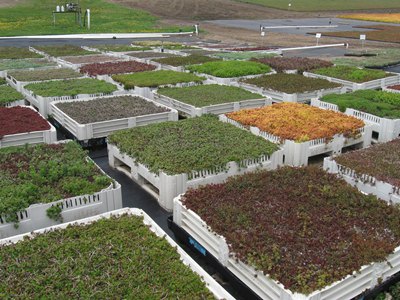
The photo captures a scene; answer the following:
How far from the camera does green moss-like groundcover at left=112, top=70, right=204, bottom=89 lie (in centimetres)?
1496

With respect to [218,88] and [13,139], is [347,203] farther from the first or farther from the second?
[218,88]

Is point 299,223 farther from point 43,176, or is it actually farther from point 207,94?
point 207,94

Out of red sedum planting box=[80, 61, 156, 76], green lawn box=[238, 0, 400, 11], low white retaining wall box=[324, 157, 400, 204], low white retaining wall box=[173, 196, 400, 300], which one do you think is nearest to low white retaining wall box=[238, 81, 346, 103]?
red sedum planting box=[80, 61, 156, 76]

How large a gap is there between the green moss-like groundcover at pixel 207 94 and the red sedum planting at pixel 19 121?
13.3 ft

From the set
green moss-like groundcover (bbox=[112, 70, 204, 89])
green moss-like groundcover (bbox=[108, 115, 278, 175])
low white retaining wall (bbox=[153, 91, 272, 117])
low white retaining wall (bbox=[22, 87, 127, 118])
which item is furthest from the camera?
green moss-like groundcover (bbox=[112, 70, 204, 89])

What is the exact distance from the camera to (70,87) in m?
14.4

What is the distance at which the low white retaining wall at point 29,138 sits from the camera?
10.1 metres

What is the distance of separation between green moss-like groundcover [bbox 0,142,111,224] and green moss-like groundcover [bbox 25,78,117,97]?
4.62 meters

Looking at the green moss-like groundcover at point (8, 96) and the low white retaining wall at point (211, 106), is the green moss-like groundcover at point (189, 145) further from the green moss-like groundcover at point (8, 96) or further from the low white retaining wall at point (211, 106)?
the green moss-like groundcover at point (8, 96)

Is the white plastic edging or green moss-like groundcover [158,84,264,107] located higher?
green moss-like groundcover [158,84,264,107]

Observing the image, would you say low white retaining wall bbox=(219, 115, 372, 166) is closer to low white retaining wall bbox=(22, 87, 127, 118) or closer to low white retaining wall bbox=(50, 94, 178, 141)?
low white retaining wall bbox=(50, 94, 178, 141)

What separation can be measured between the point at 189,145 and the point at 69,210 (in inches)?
117

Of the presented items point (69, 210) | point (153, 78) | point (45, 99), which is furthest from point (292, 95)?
point (69, 210)

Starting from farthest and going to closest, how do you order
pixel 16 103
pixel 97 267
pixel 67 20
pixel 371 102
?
pixel 67 20
pixel 16 103
pixel 371 102
pixel 97 267
